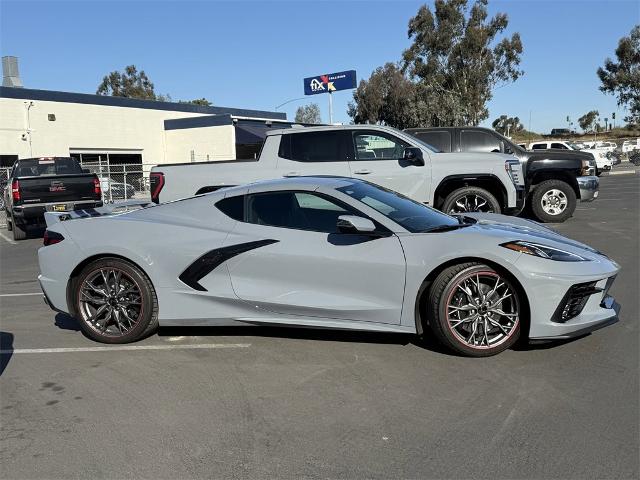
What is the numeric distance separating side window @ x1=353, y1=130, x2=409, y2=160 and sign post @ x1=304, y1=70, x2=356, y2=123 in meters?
36.3

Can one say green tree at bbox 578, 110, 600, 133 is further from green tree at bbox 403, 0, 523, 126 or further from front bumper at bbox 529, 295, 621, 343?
front bumper at bbox 529, 295, 621, 343

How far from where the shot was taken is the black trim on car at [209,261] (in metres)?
4.90

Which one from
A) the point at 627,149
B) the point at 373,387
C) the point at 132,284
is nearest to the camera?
the point at 373,387

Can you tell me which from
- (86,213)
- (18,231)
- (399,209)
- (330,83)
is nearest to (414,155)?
(399,209)

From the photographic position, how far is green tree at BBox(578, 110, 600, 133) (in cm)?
10200

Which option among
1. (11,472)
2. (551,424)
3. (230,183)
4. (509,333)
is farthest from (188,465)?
(230,183)

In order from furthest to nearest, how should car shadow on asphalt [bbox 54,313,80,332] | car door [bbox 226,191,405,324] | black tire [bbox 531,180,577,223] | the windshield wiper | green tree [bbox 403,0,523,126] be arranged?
green tree [bbox 403,0,523,126]
black tire [bbox 531,180,577,223]
car shadow on asphalt [bbox 54,313,80,332]
the windshield wiper
car door [bbox 226,191,405,324]

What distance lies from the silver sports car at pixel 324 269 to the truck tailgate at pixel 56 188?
334 inches

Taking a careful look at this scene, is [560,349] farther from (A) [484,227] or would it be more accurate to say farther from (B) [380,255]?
(B) [380,255]

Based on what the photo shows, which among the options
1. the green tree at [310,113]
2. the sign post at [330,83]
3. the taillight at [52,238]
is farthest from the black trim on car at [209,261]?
the green tree at [310,113]

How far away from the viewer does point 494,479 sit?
292 cm

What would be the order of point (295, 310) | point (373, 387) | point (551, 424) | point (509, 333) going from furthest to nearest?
point (295, 310) < point (509, 333) < point (373, 387) < point (551, 424)

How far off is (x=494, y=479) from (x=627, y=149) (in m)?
63.3

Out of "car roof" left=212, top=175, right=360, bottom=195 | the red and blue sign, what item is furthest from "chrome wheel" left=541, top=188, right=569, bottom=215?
the red and blue sign
